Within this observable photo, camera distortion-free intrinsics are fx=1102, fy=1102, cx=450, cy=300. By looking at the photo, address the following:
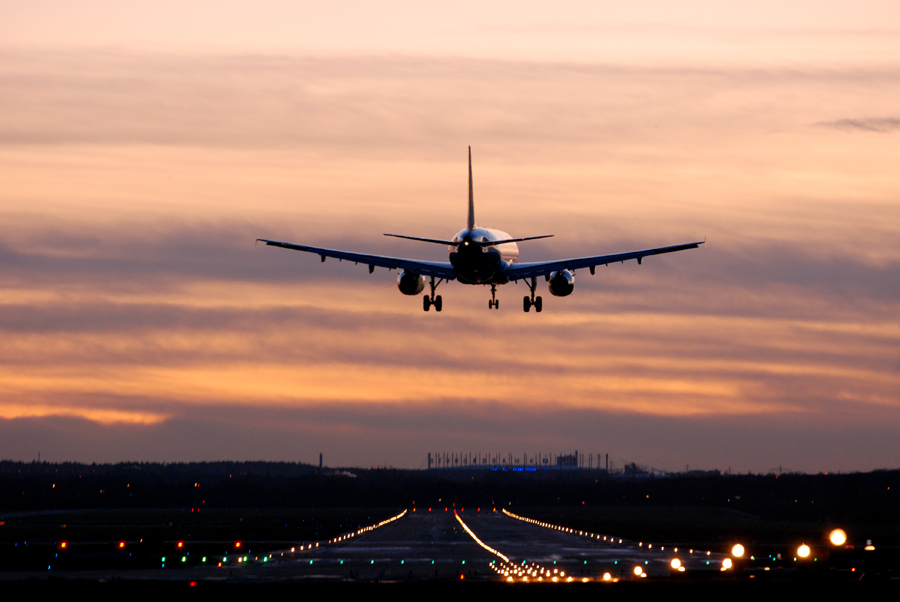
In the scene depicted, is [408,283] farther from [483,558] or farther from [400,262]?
[483,558]

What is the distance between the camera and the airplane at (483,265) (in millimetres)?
77875

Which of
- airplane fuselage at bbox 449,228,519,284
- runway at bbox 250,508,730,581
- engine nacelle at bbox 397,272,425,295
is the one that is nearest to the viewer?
airplane fuselage at bbox 449,228,519,284

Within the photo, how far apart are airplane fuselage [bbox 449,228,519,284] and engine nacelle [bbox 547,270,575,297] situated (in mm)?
4075

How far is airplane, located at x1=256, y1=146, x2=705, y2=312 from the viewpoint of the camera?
7788cm

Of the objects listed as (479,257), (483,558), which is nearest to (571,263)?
(479,257)

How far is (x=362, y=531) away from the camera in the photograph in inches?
6102

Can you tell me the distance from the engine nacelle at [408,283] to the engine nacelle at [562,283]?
10.2 m

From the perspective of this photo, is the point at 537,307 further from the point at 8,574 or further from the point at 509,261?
the point at 8,574

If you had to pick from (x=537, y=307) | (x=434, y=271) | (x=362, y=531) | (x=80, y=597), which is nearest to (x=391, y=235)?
(x=434, y=271)

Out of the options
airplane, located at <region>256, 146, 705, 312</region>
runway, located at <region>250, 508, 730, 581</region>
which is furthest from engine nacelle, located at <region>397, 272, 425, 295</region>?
runway, located at <region>250, 508, 730, 581</region>

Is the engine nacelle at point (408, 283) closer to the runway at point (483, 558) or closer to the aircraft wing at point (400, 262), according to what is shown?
the aircraft wing at point (400, 262)

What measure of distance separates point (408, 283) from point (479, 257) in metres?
7.46

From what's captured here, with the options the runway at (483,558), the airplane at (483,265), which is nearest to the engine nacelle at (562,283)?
the airplane at (483,265)

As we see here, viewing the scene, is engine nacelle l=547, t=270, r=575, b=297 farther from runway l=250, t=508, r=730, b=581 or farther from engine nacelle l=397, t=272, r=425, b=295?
runway l=250, t=508, r=730, b=581
